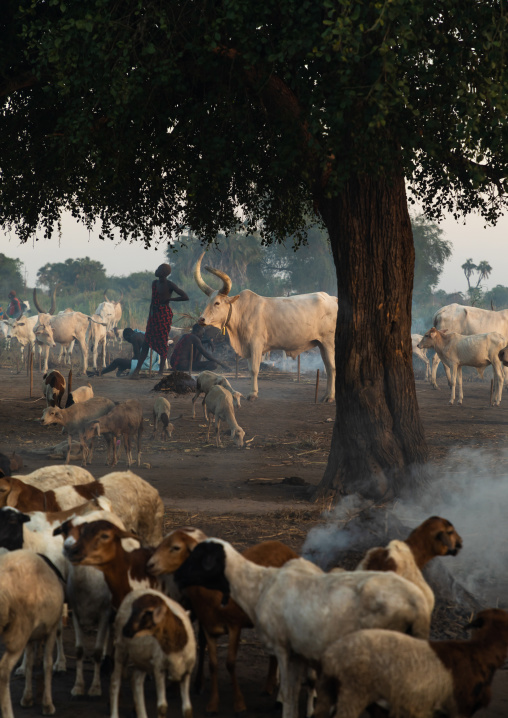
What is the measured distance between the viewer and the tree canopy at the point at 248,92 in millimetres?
7195

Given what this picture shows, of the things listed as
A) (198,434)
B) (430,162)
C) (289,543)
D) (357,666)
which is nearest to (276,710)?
(357,666)

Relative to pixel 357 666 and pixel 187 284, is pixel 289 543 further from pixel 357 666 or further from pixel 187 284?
pixel 187 284

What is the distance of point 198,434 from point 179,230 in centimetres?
373

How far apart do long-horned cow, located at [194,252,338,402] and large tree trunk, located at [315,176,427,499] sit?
7473mm

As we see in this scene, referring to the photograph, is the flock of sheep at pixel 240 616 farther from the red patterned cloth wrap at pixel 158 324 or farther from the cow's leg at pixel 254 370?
the red patterned cloth wrap at pixel 158 324

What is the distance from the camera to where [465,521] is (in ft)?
26.4

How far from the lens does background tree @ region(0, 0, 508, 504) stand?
7.30 metres

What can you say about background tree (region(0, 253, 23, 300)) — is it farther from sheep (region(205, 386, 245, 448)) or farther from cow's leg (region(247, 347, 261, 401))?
sheep (region(205, 386, 245, 448))

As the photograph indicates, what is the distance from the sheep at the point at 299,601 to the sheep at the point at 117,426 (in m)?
6.72

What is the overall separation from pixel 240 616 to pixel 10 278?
185 ft

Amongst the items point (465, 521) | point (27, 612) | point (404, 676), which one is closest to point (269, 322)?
point (465, 521)

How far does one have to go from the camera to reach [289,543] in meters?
7.20

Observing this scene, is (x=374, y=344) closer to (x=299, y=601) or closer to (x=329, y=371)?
(x=299, y=601)

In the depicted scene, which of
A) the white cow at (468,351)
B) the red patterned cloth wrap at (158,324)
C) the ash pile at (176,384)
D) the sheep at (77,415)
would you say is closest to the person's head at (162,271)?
the red patterned cloth wrap at (158,324)
